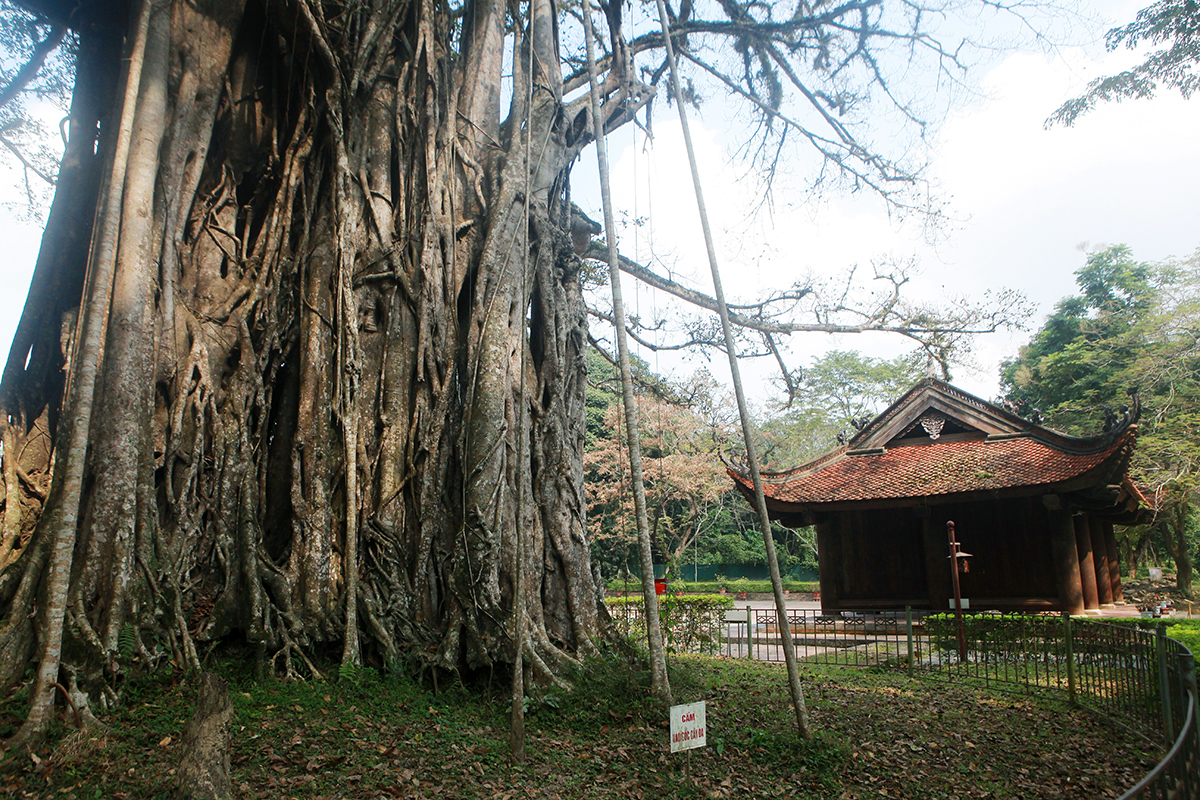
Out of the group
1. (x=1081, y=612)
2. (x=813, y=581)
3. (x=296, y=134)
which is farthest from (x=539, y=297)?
(x=813, y=581)

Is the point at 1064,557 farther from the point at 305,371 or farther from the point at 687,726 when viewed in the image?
the point at 305,371

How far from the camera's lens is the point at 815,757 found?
185 inches

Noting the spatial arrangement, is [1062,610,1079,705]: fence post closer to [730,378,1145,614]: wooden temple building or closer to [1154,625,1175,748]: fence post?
[1154,625,1175,748]: fence post

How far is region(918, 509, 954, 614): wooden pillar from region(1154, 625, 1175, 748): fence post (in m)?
8.21

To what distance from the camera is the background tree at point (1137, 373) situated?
59.6ft

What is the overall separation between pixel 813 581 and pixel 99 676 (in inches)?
1298

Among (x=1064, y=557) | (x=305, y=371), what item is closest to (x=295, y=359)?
(x=305, y=371)

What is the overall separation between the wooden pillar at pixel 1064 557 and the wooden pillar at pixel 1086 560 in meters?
1.09

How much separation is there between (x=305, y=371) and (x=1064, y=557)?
1269cm

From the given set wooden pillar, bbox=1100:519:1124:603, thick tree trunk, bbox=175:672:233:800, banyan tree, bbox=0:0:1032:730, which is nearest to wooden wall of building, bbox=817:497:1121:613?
wooden pillar, bbox=1100:519:1124:603

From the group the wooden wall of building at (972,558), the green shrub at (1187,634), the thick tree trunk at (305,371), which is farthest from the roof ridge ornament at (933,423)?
the thick tree trunk at (305,371)

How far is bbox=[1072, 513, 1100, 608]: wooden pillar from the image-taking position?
13516 mm

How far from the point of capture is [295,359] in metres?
6.12

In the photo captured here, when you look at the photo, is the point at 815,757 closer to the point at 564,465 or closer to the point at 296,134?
the point at 564,465
